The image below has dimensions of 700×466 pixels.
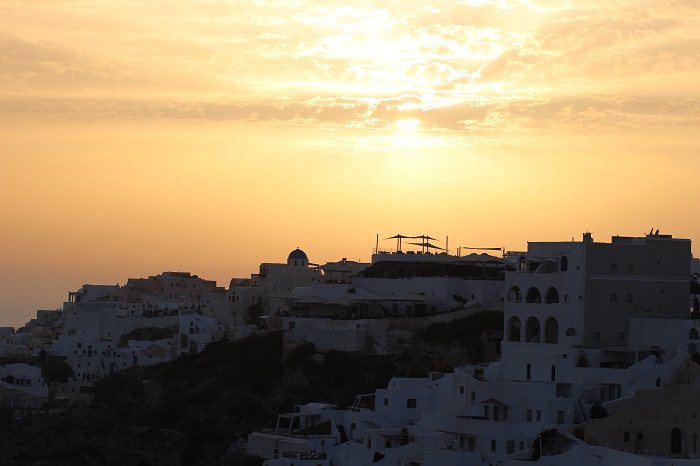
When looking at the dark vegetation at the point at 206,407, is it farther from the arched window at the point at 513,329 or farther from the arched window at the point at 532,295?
the arched window at the point at 532,295

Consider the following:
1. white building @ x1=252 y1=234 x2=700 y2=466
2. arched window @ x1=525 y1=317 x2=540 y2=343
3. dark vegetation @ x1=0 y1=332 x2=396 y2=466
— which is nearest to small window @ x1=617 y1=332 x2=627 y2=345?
white building @ x1=252 y1=234 x2=700 y2=466

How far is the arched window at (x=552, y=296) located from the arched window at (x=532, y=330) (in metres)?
0.87

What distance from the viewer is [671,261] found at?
62.2 meters

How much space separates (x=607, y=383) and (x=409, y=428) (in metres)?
7.83

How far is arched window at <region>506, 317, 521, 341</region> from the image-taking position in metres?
63.6

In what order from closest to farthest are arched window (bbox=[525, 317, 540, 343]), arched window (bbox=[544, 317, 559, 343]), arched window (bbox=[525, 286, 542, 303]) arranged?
arched window (bbox=[544, 317, 559, 343]) → arched window (bbox=[525, 317, 540, 343]) → arched window (bbox=[525, 286, 542, 303])

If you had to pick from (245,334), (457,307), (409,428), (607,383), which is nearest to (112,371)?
(245,334)

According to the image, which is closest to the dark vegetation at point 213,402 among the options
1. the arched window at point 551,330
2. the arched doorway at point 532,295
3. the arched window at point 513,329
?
the arched window at point 513,329

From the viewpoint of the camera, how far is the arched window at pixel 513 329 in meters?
63.6

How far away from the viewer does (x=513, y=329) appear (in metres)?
64.5

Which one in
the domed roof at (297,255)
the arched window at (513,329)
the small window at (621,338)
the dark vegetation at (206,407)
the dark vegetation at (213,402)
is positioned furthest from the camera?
the domed roof at (297,255)

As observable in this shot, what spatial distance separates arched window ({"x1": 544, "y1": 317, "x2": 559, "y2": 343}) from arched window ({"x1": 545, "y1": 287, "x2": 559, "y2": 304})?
738 mm

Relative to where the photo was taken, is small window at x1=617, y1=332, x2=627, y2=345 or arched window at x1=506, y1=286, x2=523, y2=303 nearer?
small window at x1=617, y1=332, x2=627, y2=345

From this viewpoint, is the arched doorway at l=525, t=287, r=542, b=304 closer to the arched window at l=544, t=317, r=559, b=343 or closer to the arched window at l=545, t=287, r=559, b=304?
the arched window at l=545, t=287, r=559, b=304
